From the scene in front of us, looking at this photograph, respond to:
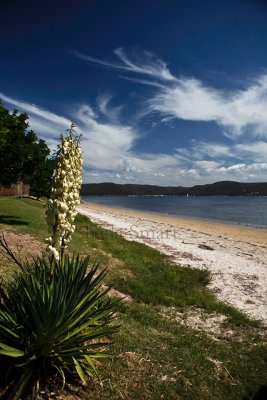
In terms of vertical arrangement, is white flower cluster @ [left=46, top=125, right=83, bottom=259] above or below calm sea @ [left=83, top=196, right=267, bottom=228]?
above

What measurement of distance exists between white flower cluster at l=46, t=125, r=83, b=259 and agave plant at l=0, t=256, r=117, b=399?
0.38 metres

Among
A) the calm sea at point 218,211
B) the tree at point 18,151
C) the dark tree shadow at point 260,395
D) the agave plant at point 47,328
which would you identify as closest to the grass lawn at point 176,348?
the dark tree shadow at point 260,395

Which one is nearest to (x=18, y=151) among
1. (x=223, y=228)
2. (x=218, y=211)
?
(x=223, y=228)

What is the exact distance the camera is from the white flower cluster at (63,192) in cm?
406

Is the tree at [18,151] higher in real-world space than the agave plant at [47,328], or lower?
higher

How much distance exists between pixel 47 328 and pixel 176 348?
2899mm

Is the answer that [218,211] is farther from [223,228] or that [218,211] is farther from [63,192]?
[63,192]

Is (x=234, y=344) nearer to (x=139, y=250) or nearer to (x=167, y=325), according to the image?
(x=167, y=325)

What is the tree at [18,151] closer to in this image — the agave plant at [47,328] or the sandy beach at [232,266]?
the sandy beach at [232,266]

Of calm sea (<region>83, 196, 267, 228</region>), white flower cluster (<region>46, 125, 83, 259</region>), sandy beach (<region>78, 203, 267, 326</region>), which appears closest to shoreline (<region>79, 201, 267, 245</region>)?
calm sea (<region>83, 196, 267, 228</region>)

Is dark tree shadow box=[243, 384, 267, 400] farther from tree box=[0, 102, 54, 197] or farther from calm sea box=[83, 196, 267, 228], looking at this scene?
calm sea box=[83, 196, 267, 228]

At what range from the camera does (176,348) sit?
596 centimetres

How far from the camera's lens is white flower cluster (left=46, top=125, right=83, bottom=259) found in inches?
160

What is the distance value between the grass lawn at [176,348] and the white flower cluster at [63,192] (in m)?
1.95
